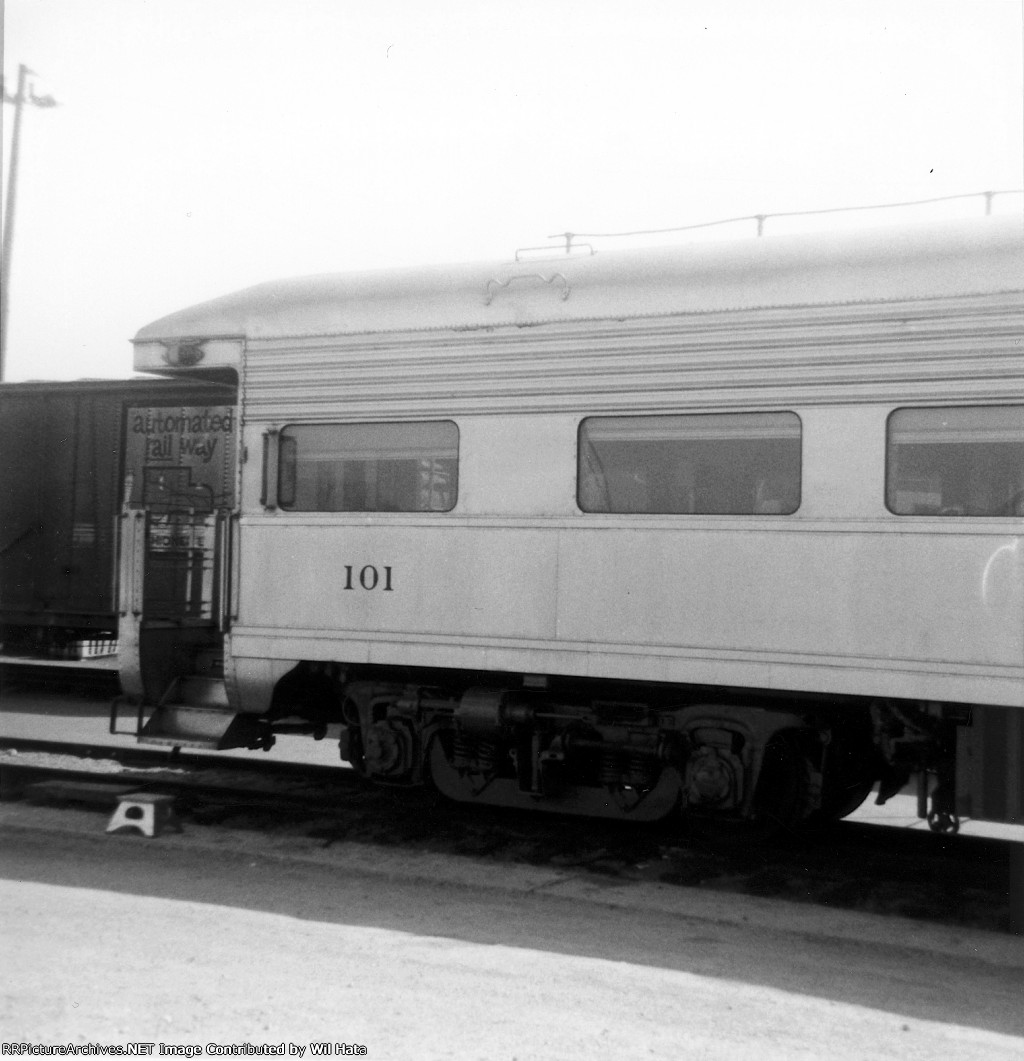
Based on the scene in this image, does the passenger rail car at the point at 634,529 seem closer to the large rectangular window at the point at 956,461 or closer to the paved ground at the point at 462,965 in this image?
the large rectangular window at the point at 956,461

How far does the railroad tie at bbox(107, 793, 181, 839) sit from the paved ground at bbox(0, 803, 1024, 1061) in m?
0.49

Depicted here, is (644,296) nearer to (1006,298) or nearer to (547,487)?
(547,487)

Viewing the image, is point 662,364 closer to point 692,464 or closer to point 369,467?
point 692,464

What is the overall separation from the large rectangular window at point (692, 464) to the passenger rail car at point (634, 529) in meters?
0.02

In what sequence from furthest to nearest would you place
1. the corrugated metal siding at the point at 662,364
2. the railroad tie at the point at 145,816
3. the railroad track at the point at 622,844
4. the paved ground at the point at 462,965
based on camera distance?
the railroad tie at the point at 145,816
the railroad track at the point at 622,844
the corrugated metal siding at the point at 662,364
the paved ground at the point at 462,965

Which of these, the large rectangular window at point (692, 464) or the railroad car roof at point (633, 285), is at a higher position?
the railroad car roof at point (633, 285)

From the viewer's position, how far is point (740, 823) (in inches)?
279

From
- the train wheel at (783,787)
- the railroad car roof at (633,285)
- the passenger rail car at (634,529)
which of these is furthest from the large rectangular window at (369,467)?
the train wheel at (783,787)

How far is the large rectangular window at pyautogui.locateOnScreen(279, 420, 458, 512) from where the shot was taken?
7000 millimetres

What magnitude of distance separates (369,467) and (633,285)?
6.03 feet

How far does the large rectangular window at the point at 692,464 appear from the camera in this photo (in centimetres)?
623

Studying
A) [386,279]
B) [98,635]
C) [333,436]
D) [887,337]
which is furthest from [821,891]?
[98,635]

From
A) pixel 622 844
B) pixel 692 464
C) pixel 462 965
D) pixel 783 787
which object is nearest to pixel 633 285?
pixel 692 464

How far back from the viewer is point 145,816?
7.64 meters
